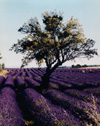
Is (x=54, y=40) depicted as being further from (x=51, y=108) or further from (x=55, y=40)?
(x=51, y=108)

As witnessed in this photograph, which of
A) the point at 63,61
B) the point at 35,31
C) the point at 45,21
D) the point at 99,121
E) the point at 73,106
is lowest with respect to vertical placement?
the point at 73,106

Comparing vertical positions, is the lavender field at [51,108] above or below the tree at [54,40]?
below

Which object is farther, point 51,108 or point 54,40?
point 54,40

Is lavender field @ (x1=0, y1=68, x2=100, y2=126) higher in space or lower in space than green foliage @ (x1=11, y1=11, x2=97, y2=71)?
lower

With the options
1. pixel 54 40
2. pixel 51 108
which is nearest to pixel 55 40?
pixel 54 40

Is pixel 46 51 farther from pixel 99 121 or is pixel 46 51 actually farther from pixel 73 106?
pixel 99 121

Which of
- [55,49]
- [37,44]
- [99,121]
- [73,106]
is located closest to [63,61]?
[55,49]

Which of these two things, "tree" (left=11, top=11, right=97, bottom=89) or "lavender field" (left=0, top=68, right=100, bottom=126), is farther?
"tree" (left=11, top=11, right=97, bottom=89)

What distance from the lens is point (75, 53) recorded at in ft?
38.2

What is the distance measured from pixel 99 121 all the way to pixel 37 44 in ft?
29.3

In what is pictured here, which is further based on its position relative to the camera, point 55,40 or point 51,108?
point 55,40

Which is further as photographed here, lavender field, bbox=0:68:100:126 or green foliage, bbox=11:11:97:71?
green foliage, bbox=11:11:97:71

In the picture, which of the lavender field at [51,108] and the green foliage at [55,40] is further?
the green foliage at [55,40]

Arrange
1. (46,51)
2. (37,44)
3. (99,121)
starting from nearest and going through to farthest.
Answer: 1. (99,121)
2. (37,44)
3. (46,51)
